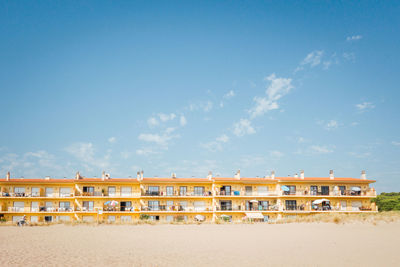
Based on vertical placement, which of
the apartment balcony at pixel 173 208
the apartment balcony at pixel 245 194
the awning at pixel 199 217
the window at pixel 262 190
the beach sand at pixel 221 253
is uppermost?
the window at pixel 262 190

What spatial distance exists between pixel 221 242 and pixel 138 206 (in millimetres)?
34262

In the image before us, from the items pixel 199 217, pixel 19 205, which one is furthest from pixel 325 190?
pixel 19 205

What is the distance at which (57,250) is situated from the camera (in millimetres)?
17016

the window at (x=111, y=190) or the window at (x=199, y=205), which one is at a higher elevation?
the window at (x=111, y=190)

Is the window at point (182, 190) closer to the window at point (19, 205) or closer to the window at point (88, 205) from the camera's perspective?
the window at point (88, 205)

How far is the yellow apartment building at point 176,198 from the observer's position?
52.5 m

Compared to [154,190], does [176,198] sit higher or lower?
lower

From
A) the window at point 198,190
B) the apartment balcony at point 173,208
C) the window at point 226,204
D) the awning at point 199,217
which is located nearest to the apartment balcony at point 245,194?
the window at point 226,204

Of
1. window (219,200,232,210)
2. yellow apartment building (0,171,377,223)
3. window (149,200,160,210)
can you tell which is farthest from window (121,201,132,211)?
window (219,200,232,210)

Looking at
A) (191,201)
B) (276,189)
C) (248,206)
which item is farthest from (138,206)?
(276,189)

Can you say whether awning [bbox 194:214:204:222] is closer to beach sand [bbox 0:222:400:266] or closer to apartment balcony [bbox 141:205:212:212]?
apartment balcony [bbox 141:205:212:212]

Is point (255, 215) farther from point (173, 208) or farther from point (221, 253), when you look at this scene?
point (221, 253)

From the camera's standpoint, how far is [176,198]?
53.5 m

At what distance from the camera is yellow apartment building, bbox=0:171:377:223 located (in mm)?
52500
